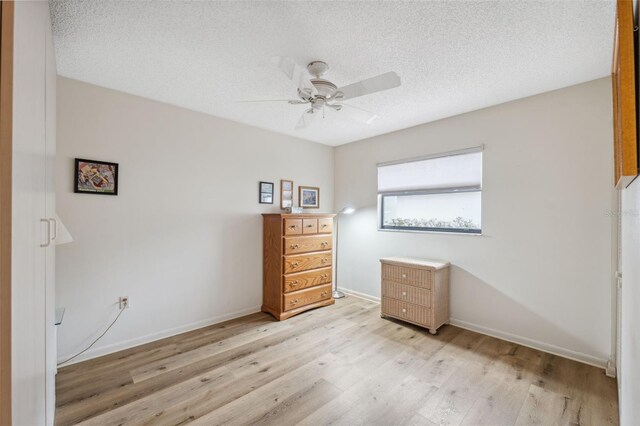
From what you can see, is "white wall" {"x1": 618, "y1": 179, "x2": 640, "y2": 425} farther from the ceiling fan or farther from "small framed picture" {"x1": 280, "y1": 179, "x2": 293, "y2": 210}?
"small framed picture" {"x1": 280, "y1": 179, "x2": 293, "y2": 210}

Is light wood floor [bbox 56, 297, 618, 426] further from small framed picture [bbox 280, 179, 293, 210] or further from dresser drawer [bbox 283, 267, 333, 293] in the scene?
small framed picture [bbox 280, 179, 293, 210]

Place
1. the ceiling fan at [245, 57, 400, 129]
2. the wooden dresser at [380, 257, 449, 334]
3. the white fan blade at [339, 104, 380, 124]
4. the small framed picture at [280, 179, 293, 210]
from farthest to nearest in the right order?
the small framed picture at [280, 179, 293, 210] < the wooden dresser at [380, 257, 449, 334] < the white fan blade at [339, 104, 380, 124] < the ceiling fan at [245, 57, 400, 129]

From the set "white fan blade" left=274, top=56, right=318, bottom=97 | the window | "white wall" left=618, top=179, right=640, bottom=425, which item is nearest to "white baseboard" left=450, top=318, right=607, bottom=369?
the window

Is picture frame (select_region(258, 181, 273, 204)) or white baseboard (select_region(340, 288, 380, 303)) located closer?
picture frame (select_region(258, 181, 273, 204))

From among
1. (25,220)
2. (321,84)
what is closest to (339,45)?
(321,84)

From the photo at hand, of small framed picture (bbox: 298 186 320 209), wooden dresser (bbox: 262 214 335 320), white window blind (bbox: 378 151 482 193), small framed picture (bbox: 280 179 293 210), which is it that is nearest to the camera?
white window blind (bbox: 378 151 482 193)

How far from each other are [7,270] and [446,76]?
2747 mm

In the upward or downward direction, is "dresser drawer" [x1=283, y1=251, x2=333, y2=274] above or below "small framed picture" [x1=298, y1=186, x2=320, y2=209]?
below

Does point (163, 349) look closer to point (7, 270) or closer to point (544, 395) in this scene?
point (7, 270)

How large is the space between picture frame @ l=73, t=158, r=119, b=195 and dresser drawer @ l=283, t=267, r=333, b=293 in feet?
6.68

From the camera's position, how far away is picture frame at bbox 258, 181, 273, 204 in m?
3.75

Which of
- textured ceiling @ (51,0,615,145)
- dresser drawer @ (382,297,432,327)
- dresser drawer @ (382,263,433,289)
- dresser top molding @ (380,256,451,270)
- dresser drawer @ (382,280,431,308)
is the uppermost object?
textured ceiling @ (51,0,615,145)

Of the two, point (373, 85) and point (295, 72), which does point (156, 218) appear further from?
point (373, 85)

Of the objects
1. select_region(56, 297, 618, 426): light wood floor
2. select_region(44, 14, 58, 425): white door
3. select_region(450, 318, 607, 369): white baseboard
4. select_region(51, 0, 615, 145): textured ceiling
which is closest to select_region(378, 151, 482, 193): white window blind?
select_region(51, 0, 615, 145): textured ceiling
